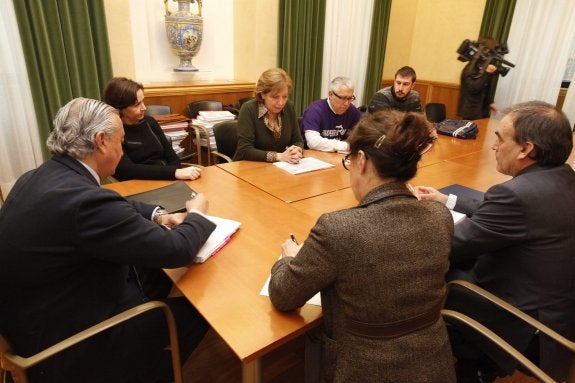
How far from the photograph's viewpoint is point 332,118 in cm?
292

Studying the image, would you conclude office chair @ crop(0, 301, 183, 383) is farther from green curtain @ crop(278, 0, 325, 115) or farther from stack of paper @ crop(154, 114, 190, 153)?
green curtain @ crop(278, 0, 325, 115)

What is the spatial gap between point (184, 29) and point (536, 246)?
3.45m

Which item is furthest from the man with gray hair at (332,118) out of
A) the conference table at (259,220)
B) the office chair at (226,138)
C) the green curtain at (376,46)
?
the green curtain at (376,46)

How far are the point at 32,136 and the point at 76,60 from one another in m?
0.70

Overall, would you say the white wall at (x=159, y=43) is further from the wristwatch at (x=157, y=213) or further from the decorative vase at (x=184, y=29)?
the wristwatch at (x=157, y=213)

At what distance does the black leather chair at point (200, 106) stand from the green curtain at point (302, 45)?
0.95 meters

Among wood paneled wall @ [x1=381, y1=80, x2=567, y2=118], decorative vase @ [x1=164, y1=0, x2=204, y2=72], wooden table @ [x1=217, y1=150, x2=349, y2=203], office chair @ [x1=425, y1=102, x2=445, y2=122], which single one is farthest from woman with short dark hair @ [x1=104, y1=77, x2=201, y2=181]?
wood paneled wall @ [x1=381, y1=80, x2=567, y2=118]

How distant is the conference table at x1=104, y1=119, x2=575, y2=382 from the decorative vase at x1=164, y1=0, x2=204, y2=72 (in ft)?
6.39

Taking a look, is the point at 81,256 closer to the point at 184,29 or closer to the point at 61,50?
the point at 61,50

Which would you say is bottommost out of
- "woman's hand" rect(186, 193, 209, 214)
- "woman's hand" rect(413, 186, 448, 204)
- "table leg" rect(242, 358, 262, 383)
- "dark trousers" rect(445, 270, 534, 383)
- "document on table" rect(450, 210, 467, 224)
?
"dark trousers" rect(445, 270, 534, 383)

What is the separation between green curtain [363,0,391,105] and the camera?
4973 millimetres

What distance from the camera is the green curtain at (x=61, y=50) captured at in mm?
2811

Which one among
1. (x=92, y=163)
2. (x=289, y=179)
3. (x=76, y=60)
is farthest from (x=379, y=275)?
(x=76, y=60)

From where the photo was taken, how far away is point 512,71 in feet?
15.4
